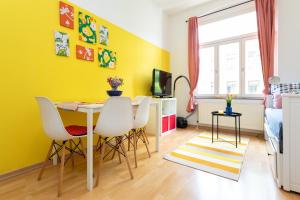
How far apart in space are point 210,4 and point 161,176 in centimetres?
408

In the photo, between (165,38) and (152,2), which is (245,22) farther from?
(152,2)

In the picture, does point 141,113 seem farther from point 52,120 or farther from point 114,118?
point 52,120

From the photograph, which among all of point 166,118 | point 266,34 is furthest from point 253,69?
point 166,118

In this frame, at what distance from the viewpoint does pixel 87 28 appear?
94.0 inches

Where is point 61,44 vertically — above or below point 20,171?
above

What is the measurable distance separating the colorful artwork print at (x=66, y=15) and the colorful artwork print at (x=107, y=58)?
0.56 meters

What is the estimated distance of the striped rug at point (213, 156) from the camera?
5.95 feet

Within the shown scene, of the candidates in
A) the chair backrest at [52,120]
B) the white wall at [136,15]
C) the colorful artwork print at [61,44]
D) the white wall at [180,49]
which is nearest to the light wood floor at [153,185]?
the chair backrest at [52,120]

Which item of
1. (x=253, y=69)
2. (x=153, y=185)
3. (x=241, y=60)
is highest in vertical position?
(x=241, y=60)

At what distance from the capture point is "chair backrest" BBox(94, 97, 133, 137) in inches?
59.0

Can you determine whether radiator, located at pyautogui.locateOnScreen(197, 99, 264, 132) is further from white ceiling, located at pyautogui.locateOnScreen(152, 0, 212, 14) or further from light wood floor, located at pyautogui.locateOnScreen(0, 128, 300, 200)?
white ceiling, located at pyautogui.locateOnScreen(152, 0, 212, 14)

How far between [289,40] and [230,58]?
43.1 inches

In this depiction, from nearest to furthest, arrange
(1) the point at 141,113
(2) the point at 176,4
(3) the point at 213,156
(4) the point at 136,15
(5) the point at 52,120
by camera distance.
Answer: (5) the point at 52,120
(1) the point at 141,113
(3) the point at 213,156
(4) the point at 136,15
(2) the point at 176,4

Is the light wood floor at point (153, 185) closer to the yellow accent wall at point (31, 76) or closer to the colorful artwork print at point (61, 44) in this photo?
the yellow accent wall at point (31, 76)
